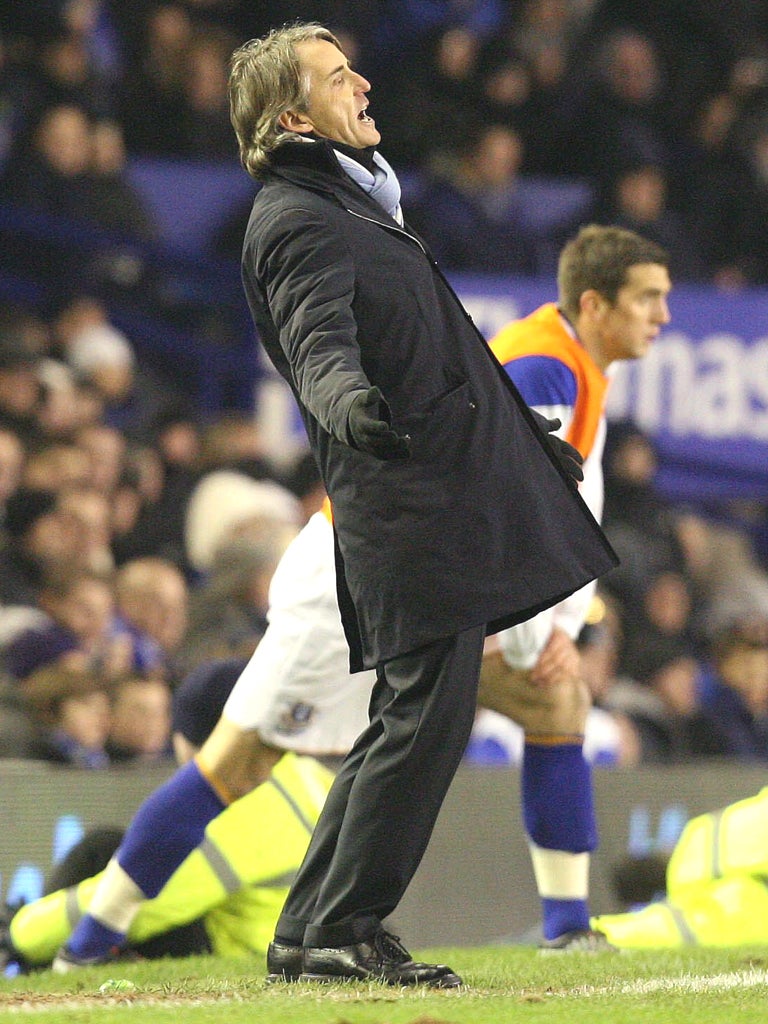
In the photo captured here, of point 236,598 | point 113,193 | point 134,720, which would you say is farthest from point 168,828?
point 113,193

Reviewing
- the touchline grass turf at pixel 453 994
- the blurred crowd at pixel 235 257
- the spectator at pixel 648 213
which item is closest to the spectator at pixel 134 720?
the blurred crowd at pixel 235 257

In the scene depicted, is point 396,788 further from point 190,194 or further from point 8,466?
point 190,194

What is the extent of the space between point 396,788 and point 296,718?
1.08 metres

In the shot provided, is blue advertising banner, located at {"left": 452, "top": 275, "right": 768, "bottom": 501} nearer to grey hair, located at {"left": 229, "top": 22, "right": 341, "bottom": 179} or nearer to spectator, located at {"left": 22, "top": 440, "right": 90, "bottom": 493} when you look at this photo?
spectator, located at {"left": 22, "top": 440, "right": 90, "bottom": 493}

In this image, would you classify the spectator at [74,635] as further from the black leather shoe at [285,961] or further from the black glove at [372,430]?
the black glove at [372,430]

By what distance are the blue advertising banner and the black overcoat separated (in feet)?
Answer: 23.9

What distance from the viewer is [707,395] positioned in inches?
436

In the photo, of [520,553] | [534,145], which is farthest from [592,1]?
[520,553]

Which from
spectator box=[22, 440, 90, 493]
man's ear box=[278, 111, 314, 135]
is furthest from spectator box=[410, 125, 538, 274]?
man's ear box=[278, 111, 314, 135]

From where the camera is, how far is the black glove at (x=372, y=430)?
322 centimetres

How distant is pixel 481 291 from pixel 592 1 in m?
4.18

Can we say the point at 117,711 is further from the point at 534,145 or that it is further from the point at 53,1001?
the point at 534,145

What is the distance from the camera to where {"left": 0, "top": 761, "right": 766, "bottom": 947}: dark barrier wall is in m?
5.59

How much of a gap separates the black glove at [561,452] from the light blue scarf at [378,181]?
50cm
